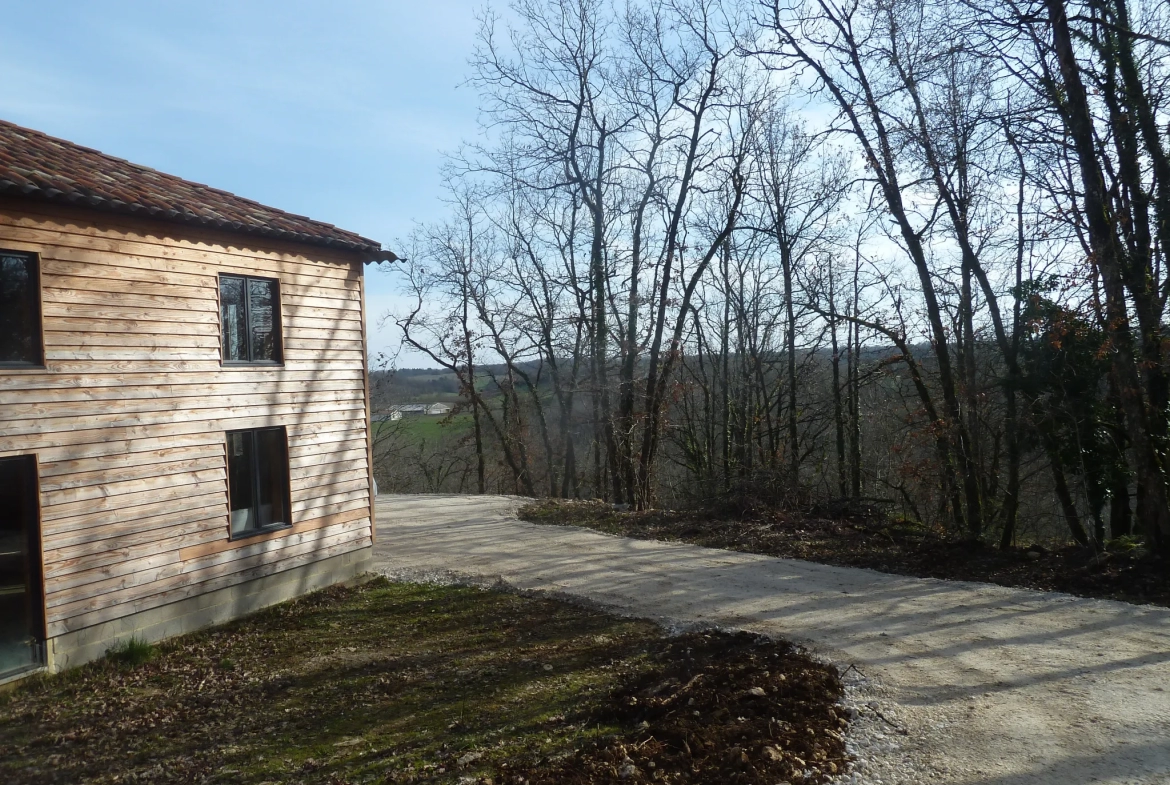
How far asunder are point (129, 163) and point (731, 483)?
1181 cm

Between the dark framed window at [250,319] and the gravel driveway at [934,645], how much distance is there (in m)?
4.09

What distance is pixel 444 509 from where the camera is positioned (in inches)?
754

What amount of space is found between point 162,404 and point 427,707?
4668mm

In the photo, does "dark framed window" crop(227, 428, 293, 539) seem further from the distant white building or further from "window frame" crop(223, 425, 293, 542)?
the distant white building

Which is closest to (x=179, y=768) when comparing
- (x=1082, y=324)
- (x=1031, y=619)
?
(x=1031, y=619)

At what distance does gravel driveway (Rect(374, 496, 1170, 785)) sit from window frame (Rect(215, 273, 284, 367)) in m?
3.97

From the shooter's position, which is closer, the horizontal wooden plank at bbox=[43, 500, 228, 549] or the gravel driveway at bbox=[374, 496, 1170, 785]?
the gravel driveway at bbox=[374, 496, 1170, 785]

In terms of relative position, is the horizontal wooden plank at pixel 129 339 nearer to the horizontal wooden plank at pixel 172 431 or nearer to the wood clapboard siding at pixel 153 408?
the wood clapboard siding at pixel 153 408

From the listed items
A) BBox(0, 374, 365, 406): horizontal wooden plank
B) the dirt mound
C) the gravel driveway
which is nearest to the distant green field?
the gravel driveway

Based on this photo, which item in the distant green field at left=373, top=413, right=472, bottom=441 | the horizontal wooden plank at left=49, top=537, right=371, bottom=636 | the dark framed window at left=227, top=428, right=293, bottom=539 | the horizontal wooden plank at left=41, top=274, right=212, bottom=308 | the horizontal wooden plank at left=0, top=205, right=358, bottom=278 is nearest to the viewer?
the horizontal wooden plank at left=0, top=205, right=358, bottom=278

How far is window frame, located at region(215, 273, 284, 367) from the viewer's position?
30.8 ft

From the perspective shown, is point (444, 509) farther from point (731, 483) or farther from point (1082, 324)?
point (1082, 324)

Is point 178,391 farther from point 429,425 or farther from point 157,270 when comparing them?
point 429,425

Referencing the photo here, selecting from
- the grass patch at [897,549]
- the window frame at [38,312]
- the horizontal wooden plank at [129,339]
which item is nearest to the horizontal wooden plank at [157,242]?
the window frame at [38,312]
